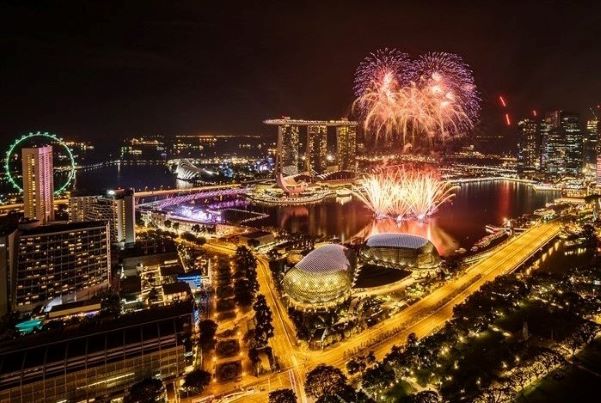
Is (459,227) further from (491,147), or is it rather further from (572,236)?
(491,147)

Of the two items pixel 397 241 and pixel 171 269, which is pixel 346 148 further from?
pixel 171 269

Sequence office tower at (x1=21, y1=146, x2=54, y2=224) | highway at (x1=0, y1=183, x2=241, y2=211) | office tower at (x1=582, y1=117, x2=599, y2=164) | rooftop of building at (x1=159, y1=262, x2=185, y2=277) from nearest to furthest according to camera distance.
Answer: rooftop of building at (x1=159, y1=262, x2=185, y2=277), office tower at (x1=21, y1=146, x2=54, y2=224), highway at (x1=0, y1=183, x2=241, y2=211), office tower at (x1=582, y1=117, x2=599, y2=164)

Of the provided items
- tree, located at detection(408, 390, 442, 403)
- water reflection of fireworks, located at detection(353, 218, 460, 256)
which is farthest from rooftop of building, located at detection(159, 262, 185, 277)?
tree, located at detection(408, 390, 442, 403)

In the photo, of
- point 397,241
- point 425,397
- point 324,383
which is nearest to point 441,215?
point 397,241

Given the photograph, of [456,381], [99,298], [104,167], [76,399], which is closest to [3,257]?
[99,298]

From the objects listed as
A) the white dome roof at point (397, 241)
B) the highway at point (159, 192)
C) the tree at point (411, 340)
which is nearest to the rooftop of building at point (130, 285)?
the white dome roof at point (397, 241)

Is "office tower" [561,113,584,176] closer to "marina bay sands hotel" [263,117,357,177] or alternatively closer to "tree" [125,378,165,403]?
"marina bay sands hotel" [263,117,357,177]
